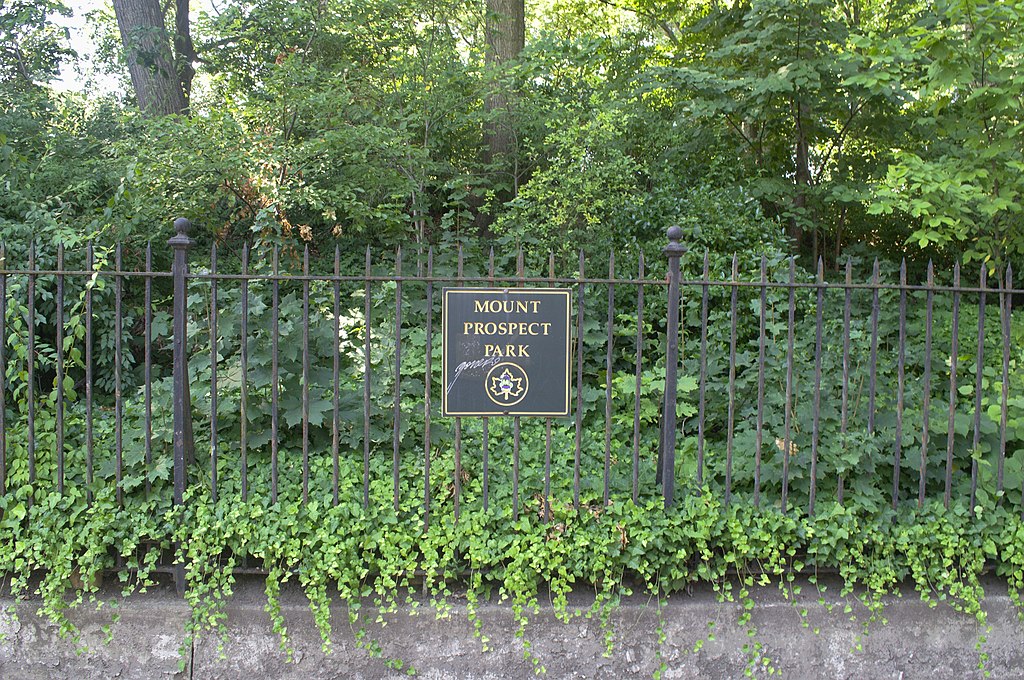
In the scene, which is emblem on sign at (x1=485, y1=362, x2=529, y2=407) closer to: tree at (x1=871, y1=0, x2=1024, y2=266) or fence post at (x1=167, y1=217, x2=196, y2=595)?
fence post at (x1=167, y1=217, x2=196, y2=595)

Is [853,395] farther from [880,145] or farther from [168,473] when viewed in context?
[880,145]

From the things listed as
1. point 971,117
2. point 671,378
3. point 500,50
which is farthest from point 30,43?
point 971,117

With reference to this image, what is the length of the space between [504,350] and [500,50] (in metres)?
6.72

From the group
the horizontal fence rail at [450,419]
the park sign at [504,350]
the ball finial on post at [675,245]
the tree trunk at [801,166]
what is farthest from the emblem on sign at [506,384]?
the tree trunk at [801,166]

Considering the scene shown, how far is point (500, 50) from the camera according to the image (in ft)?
31.4

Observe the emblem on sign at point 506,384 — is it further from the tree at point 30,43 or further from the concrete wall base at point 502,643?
the tree at point 30,43

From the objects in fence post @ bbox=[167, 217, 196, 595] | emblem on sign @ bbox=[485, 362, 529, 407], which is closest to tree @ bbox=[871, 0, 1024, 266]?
emblem on sign @ bbox=[485, 362, 529, 407]

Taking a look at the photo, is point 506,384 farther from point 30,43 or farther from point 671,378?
point 30,43

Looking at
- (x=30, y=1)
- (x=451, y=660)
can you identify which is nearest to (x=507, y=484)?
(x=451, y=660)

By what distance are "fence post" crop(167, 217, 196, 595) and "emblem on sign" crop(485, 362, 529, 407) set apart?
151 centimetres

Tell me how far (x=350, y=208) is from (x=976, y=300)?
646 centimetres

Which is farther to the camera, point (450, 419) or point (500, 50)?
point (500, 50)

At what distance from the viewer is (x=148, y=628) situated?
3.83m

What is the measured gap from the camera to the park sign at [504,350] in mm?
3893
